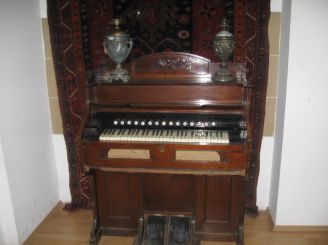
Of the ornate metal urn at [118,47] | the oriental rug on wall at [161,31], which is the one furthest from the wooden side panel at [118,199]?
the ornate metal urn at [118,47]

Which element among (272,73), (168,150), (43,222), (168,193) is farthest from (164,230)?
(272,73)

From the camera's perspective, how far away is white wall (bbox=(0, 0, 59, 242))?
6.96 ft

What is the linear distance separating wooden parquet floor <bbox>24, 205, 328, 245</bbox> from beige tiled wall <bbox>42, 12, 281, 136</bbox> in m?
0.74

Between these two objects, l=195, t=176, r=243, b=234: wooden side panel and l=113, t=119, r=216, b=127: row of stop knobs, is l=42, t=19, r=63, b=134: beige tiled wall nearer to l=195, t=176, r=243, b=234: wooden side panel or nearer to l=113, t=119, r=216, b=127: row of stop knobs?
l=113, t=119, r=216, b=127: row of stop knobs

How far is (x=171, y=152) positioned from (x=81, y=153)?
56 cm

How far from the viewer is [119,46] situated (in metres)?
2.10

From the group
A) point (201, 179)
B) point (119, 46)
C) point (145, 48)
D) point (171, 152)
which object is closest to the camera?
point (171, 152)

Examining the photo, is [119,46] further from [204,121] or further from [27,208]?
[27,208]

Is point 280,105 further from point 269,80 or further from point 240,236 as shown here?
point 240,236

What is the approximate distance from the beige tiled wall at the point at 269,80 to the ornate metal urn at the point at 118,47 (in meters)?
0.68

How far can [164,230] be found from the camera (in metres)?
2.30

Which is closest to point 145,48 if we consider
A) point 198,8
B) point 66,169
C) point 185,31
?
point 185,31

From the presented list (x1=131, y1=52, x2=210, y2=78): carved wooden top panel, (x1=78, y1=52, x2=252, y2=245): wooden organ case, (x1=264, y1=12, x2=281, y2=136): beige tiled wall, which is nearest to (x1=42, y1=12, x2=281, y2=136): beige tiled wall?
(x1=264, y1=12, x2=281, y2=136): beige tiled wall

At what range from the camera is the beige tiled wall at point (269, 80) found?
2.34 meters
